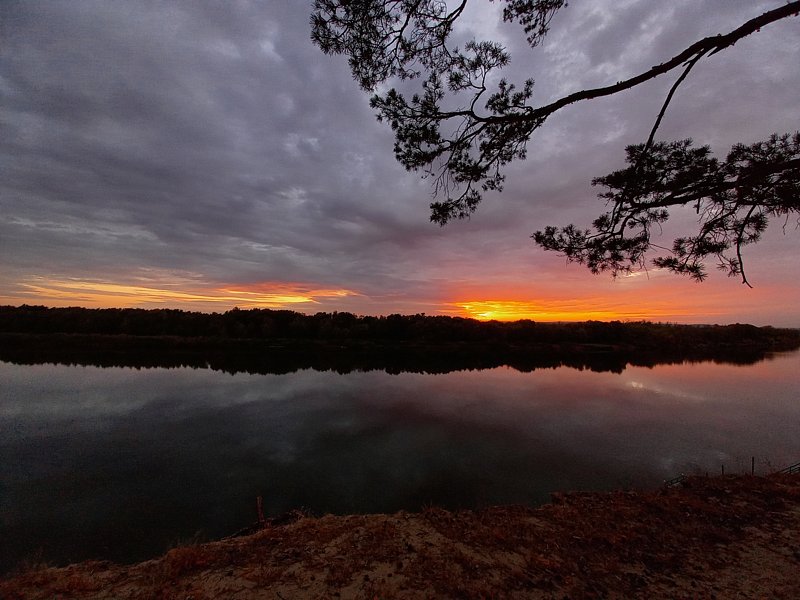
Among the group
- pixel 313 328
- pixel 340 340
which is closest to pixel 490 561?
pixel 340 340

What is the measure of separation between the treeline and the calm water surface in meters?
40.1

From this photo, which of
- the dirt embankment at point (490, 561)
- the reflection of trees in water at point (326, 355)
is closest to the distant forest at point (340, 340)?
the reflection of trees in water at point (326, 355)

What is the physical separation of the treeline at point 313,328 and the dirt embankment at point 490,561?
212 feet

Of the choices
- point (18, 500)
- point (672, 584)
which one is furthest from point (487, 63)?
point (18, 500)

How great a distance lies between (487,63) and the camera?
4.16 meters

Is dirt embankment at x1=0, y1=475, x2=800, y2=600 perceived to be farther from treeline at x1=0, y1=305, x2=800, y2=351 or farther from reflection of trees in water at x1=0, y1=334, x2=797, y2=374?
treeline at x1=0, y1=305, x2=800, y2=351

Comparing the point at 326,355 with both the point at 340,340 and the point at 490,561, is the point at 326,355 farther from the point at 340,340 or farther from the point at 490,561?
the point at 490,561

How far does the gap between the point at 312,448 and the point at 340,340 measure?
54499mm

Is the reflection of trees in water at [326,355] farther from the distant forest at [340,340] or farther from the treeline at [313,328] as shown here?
the treeline at [313,328]

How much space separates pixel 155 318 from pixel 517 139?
90.5m

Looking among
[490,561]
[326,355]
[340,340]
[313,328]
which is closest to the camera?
[490,561]

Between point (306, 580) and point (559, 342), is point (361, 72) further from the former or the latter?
point (559, 342)

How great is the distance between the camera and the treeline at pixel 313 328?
71250 mm

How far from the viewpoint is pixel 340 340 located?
69.6 meters
